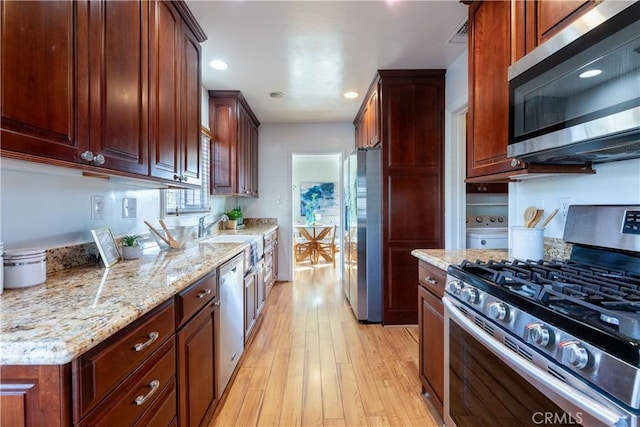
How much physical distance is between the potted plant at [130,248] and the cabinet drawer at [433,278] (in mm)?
1646

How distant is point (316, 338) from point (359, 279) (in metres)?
0.75

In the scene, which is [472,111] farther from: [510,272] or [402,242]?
[402,242]

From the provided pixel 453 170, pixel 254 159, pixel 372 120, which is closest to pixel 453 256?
pixel 453 170

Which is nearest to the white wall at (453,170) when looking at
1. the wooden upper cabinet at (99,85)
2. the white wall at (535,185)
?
the white wall at (535,185)

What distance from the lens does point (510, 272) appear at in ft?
3.81

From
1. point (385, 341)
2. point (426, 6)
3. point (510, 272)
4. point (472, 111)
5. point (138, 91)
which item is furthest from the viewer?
point (385, 341)

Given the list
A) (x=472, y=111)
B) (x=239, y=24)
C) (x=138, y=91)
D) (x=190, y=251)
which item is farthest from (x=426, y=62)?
(x=190, y=251)

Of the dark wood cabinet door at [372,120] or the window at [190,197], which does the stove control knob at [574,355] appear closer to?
the window at [190,197]

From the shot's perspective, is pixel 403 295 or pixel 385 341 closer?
pixel 385 341

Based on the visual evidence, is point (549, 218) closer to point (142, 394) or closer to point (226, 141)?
point (142, 394)

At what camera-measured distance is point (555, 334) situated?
0.75 metres

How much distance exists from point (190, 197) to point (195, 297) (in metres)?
1.82

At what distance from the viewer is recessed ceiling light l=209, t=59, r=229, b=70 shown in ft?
8.70

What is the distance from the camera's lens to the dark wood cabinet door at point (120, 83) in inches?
44.1
